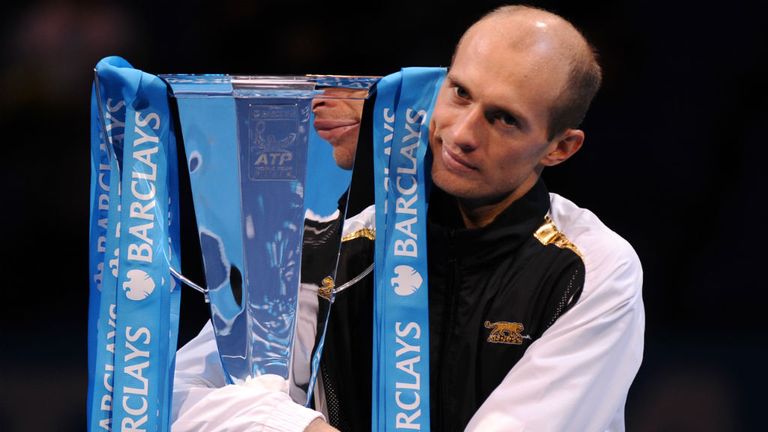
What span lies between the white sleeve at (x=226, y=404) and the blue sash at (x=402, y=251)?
110mm

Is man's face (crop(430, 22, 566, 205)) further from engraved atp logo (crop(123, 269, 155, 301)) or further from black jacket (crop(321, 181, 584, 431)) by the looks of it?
engraved atp logo (crop(123, 269, 155, 301))

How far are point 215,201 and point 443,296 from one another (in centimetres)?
35

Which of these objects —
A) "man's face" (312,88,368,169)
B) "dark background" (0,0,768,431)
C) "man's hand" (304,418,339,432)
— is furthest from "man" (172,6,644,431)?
"dark background" (0,0,768,431)

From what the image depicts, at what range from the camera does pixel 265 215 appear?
4.20 ft

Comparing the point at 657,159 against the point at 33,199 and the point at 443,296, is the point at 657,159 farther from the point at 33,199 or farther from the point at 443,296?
the point at 33,199

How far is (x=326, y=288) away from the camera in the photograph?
1.33 metres

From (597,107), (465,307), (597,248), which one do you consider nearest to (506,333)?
(465,307)

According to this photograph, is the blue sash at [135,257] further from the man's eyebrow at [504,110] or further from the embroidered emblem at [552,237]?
the embroidered emblem at [552,237]

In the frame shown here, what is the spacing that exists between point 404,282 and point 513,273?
0.20 metres

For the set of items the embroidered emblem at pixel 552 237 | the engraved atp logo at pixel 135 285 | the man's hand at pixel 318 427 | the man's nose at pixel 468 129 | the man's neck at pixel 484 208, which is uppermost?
the man's nose at pixel 468 129

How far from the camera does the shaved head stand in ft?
4.35

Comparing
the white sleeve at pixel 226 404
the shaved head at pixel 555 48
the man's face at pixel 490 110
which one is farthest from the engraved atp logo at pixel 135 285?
the shaved head at pixel 555 48

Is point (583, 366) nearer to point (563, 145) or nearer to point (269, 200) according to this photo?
point (563, 145)

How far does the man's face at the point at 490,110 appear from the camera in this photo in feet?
4.33
